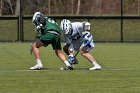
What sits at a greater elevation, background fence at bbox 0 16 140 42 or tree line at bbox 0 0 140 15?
tree line at bbox 0 0 140 15

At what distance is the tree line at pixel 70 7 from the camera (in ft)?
132

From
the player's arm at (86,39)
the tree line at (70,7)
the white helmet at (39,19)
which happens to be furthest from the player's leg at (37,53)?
the tree line at (70,7)

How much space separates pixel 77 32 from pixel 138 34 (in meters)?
21.2

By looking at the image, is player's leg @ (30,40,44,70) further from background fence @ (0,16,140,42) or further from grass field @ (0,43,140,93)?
background fence @ (0,16,140,42)

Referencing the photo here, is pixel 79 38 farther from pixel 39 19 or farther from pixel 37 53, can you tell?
pixel 39 19

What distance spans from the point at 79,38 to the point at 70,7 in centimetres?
2619

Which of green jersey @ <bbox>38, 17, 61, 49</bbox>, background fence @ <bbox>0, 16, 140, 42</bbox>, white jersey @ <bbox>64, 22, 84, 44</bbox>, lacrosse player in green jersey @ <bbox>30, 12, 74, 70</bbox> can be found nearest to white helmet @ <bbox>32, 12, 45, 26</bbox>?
lacrosse player in green jersey @ <bbox>30, 12, 74, 70</bbox>

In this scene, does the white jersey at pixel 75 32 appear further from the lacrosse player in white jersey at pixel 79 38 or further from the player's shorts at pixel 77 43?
the player's shorts at pixel 77 43

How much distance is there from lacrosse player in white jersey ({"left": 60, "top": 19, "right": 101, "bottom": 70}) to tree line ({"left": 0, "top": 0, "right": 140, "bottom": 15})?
23.3m

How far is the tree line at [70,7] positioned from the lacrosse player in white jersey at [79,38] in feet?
76.5

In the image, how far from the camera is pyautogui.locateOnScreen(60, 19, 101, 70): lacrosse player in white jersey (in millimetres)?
15086

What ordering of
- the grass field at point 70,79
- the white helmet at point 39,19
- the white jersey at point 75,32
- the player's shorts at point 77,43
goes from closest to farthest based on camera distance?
the grass field at point 70,79 → the white helmet at point 39,19 → the white jersey at point 75,32 → the player's shorts at point 77,43

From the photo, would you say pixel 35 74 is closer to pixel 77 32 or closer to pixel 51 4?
pixel 77 32

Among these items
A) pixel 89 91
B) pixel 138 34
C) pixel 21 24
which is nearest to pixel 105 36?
pixel 138 34
